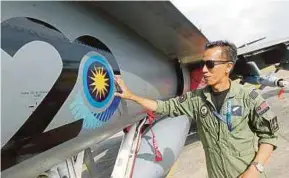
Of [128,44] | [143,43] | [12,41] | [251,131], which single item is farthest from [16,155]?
[143,43]

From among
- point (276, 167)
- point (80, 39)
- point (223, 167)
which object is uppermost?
point (80, 39)

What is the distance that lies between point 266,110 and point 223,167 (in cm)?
55

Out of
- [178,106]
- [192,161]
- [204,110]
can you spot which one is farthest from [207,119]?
[192,161]

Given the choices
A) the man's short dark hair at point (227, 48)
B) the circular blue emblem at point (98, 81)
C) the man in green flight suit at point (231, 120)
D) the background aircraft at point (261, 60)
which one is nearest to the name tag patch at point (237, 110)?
the man in green flight suit at point (231, 120)

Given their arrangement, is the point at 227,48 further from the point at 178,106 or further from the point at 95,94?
the point at 95,94

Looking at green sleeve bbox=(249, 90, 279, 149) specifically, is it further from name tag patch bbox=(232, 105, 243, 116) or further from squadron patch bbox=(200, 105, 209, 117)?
squadron patch bbox=(200, 105, 209, 117)

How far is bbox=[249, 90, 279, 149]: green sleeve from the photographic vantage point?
2.66 meters

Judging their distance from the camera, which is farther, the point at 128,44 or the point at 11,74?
the point at 128,44

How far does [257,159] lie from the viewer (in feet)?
8.67

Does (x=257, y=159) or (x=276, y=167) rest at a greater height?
(x=257, y=159)

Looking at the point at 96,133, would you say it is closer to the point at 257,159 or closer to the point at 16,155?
the point at 16,155

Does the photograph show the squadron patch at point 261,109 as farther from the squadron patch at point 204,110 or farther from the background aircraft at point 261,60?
the background aircraft at point 261,60

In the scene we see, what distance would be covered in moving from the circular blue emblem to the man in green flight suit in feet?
2.78

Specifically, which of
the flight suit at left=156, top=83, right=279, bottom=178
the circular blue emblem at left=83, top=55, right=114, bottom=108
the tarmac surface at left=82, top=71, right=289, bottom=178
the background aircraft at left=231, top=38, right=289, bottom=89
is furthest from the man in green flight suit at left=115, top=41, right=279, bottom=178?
the background aircraft at left=231, top=38, right=289, bottom=89
